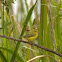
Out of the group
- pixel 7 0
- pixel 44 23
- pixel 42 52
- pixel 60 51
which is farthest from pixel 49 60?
pixel 7 0

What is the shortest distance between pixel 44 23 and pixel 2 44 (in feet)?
1.79

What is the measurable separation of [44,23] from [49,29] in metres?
0.19

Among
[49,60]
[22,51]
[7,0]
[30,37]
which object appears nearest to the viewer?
[7,0]

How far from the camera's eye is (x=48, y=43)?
2.10m

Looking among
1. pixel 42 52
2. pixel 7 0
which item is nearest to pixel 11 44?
pixel 42 52

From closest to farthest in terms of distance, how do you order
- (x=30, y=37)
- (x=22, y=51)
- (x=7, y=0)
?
(x=7, y=0) < (x=30, y=37) < (x=22, y=51)

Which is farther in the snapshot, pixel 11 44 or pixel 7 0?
→ pixel 11 44

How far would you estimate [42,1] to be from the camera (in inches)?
79.5

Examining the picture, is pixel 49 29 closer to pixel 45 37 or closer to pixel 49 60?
pixel 45 37

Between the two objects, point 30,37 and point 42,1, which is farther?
point 42,1

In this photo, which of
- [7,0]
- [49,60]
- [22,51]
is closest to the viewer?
[7,0]

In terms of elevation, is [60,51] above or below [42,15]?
below

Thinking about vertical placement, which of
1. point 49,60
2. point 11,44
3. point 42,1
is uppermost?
point 42,1

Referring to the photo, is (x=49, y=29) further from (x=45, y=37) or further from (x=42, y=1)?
(x=42, y=1)
